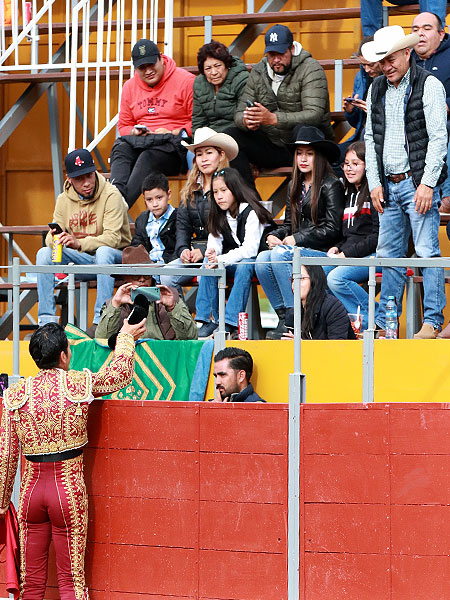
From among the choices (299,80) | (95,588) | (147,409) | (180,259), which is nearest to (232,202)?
(180,259)

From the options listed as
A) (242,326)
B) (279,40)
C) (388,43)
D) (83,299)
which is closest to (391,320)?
(242,326)

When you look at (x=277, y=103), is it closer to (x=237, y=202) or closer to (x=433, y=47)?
(x=433, y=47)

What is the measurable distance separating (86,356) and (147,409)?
3.86ft

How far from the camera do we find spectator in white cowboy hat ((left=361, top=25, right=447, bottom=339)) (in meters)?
8.32

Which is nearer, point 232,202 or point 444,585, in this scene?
point 444,585

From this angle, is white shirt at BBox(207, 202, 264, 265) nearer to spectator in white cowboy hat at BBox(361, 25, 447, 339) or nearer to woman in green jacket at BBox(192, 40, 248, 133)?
spectator in white cowboy hat at BBox(361, 25, 447, 339)

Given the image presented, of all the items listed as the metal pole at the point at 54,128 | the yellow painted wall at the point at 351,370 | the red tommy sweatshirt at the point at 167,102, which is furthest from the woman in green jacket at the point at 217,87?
the yellow painted wall at the point at 351,370

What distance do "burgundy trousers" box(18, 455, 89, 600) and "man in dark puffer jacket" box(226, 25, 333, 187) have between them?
12.1ft

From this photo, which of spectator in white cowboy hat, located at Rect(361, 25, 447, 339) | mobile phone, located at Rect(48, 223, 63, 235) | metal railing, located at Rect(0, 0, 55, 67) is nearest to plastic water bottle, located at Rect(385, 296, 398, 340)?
spectator in white cowboy hat, located at Rect(361, 25, 447, 339)

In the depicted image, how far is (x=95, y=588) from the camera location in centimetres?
723

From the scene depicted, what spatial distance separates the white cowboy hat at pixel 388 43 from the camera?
8.31 meters

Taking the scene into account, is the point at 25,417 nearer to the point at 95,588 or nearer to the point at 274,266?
the point at 95,588

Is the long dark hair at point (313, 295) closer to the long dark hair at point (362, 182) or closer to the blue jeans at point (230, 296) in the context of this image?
the blue jeans at point (230, 296)

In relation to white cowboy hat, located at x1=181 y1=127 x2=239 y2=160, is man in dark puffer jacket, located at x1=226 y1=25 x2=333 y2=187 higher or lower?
higher
